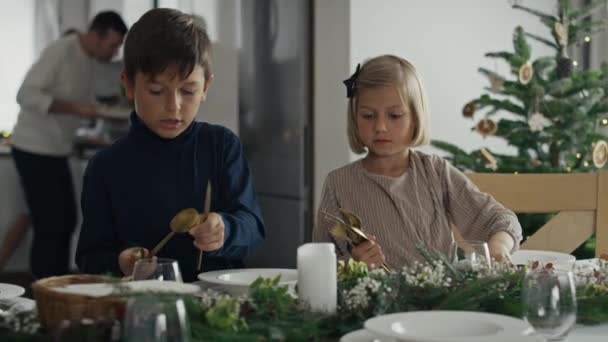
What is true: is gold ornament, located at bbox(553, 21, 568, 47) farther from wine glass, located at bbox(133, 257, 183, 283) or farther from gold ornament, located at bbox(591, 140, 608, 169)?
wine glass, located at bbox(133, 257, 183, 283)

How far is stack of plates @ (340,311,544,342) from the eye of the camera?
3.86 ft

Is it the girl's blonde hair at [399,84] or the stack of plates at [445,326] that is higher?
the girl's blonde hair at [399,84]

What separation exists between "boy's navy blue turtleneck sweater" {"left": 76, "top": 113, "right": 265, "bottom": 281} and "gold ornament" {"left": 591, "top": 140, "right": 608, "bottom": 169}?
68.4 inches

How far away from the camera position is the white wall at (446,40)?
4164mm

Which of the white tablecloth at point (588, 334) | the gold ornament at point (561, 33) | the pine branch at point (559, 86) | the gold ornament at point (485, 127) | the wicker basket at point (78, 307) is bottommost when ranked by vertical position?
the white tablecloth at point (588, 334)

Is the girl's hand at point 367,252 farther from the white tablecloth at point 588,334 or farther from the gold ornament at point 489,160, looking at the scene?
the gold ornament at point 489,160

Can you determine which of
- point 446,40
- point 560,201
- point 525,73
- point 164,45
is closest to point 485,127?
point 525,73

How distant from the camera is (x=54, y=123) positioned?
15.6ft

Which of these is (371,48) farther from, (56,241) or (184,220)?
(184,220)

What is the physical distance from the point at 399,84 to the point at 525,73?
4.59 ft

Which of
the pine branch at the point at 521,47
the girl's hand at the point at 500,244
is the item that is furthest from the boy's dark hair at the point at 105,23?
the girl's hand at the point at 500,244

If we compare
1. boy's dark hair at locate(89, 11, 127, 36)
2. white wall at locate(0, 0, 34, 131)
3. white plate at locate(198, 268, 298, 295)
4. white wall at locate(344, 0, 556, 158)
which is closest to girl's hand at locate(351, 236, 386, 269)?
white plate at locate(198, 268, 298, 295)

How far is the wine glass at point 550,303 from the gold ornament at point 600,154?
2.20 m

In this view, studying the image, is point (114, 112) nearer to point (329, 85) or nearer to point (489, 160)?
point (329, 85)
